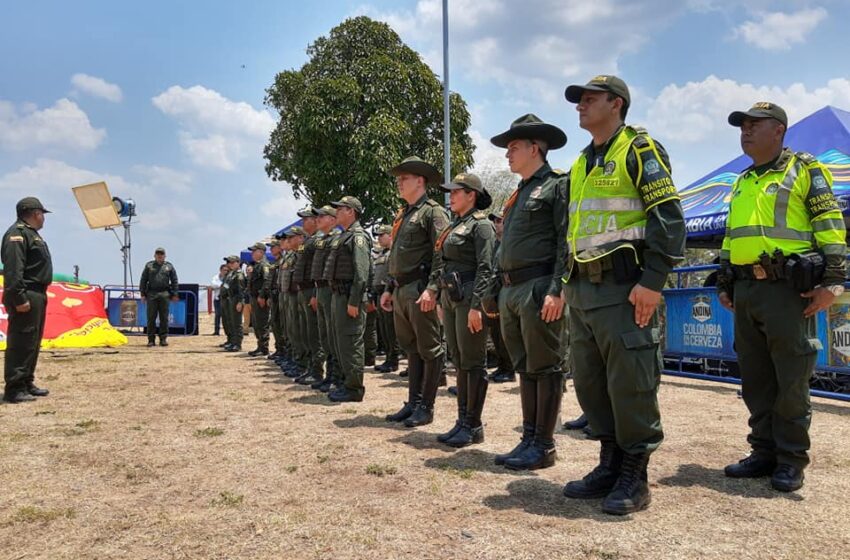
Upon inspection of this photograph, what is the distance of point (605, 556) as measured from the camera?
268 cm

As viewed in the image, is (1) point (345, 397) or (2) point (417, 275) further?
(1) point (345, 397)

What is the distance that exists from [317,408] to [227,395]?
5.30ft

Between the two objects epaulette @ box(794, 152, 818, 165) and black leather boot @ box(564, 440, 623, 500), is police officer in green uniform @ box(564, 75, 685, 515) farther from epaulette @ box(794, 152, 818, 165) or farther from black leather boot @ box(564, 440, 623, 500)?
epaulette @ box(794, 152, 818, 165)

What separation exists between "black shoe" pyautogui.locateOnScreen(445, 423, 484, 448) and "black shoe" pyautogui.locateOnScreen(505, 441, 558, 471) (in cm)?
68

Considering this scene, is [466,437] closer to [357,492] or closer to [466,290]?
[466,290]

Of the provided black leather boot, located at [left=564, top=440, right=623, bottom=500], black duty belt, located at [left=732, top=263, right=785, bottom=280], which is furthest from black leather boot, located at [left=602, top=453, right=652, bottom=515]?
black duty belt, located at [left=732, top=263, right=785, bottom=280]

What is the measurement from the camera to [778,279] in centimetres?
373

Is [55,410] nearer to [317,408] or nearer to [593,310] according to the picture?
[317,408]

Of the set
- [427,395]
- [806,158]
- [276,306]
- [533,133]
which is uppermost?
[533,133]

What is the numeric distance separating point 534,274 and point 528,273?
4cm

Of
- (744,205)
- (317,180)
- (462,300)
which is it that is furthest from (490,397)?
(317,180)

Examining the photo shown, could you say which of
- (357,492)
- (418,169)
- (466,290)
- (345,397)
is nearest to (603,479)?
(357,492)

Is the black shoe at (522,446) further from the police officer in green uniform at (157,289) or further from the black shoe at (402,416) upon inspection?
the police officer in green uniform at (157,289)

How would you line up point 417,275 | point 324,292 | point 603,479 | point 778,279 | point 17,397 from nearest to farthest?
point 603,479
point 778,279
point 417,275
point 17,397
point 324,292
